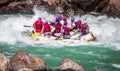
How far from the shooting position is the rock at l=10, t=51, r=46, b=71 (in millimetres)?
11898

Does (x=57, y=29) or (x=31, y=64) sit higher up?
(x=31, y=64)

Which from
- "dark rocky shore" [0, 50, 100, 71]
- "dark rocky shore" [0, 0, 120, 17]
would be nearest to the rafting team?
"dark rocky shore" [0, 50, 100, 71]

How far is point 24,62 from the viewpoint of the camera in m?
12.1

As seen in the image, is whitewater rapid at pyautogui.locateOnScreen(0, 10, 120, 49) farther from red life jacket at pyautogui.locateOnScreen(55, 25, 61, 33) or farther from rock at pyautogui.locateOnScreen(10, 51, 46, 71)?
rock at pyautogui.locateOnScreen(10, 51, 46, 71)

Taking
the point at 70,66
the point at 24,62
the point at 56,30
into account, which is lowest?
the point at 56,30

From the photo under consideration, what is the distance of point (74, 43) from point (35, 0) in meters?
12.9

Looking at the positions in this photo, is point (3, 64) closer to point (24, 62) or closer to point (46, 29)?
point (24, 62)

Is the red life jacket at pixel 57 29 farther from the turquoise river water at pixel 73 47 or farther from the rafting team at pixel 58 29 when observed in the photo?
the turquoise river water at pixel 73 47

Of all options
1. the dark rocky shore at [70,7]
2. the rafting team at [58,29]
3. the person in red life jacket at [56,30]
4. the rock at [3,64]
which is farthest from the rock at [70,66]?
the dark rocky shore at [70,7]

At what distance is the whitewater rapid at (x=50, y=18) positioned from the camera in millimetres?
19814

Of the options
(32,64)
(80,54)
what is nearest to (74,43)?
(80,54)

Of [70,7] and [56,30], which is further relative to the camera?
[70,7]

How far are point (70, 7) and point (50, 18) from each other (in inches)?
102

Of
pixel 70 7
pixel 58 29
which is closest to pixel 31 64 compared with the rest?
pixel 58 29
